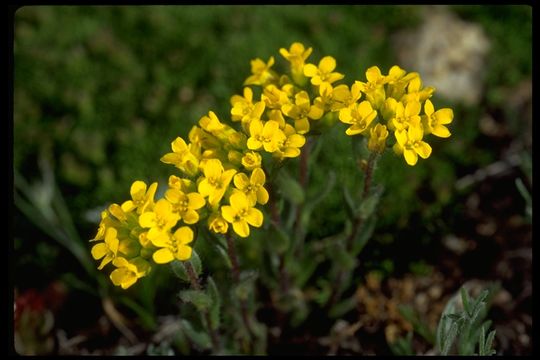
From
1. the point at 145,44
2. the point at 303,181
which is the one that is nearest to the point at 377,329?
the point at 303,181

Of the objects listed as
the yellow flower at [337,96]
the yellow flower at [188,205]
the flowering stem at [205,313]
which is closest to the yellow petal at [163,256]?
the yellow flower at [188,205]

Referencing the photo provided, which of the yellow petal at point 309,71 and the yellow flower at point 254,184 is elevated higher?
the yellow petal at point 309,71

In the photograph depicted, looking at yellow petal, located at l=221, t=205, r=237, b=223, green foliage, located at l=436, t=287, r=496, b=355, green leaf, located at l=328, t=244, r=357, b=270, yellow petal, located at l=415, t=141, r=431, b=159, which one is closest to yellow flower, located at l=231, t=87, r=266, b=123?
yellow petal, located at l=221, t=205, r=237, b=223

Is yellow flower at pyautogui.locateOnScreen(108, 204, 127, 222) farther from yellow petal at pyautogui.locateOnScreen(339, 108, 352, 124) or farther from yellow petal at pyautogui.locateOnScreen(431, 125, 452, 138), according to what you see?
yellow petal at pyautogui.locateOnScreen(431, 125, 452, 138)

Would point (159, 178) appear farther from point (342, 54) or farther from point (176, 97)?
point (342, 54)

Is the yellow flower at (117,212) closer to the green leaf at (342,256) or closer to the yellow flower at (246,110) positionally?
the yellow flower at (246,110)

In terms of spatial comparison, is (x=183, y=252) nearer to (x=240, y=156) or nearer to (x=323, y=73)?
(x=240, y=156)

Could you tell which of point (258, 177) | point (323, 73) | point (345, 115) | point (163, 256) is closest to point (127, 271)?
point (163, 256)
